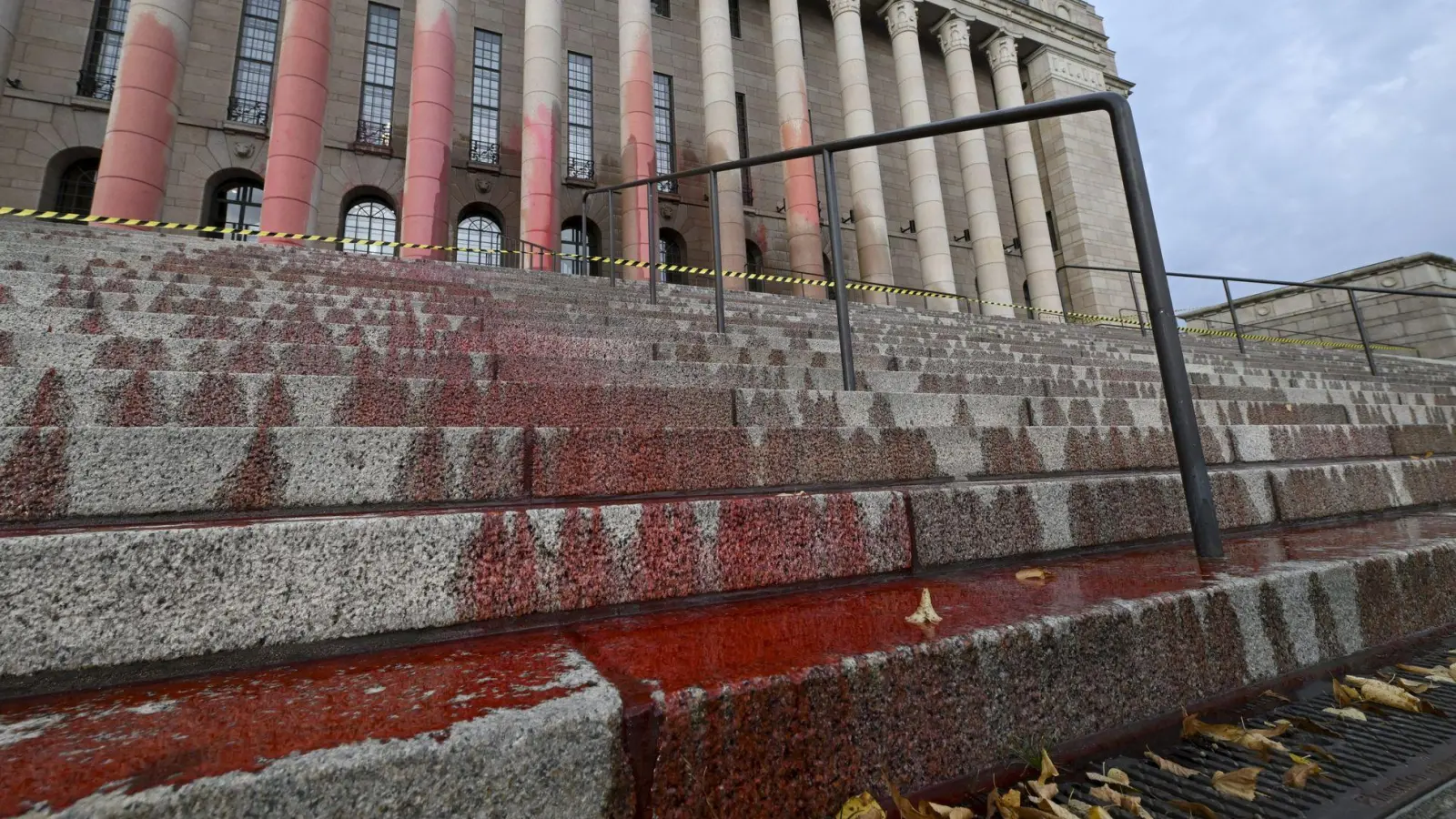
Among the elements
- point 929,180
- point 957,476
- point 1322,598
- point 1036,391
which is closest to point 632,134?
point 929,180

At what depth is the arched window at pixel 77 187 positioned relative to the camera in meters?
11.7

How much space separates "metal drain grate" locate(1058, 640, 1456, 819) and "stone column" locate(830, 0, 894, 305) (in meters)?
13.3

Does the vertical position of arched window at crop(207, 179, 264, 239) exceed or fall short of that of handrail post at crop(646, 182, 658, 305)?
it exceeds it

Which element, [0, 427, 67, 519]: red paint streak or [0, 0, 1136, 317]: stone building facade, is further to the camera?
[0, 0, 1136, 317]: stone building facade

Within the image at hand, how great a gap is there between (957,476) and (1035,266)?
17221mm

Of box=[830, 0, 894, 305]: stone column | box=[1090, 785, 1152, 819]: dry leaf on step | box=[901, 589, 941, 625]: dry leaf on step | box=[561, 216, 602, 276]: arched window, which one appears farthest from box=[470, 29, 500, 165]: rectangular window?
box=[1090, 785, 1152, 819]: dry leaf on step

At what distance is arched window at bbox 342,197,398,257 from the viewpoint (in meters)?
13.8

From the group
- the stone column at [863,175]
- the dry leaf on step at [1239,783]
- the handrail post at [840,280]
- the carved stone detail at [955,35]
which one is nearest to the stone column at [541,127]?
the stone column at [863,175]

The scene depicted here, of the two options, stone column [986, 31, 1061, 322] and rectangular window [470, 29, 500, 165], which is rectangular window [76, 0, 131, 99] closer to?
rectangular window [470, 29, 500, 165]

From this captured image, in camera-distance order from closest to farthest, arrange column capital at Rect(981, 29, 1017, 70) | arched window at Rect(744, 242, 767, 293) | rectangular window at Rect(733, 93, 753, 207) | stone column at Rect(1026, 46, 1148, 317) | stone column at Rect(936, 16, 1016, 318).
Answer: stone column at Rect(936, 16, 1016, 318)
rectangular window at Rect(733, 93, 753, 207)
arched window at Rect(744, 242, 767, 293)
column capital at Rect(981, 29, 1017, 70)
stone column at Rect(1026, 46, 1148, 317)

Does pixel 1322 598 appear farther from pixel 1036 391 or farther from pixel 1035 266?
pixel 1035 266

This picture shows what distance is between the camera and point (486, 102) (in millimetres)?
15109

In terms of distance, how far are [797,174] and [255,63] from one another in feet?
39.5

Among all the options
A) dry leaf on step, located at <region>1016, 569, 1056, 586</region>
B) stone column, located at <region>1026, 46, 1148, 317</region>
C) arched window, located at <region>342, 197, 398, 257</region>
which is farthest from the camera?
stone column, located at <region>1026, 46, 1148, 317</region>
